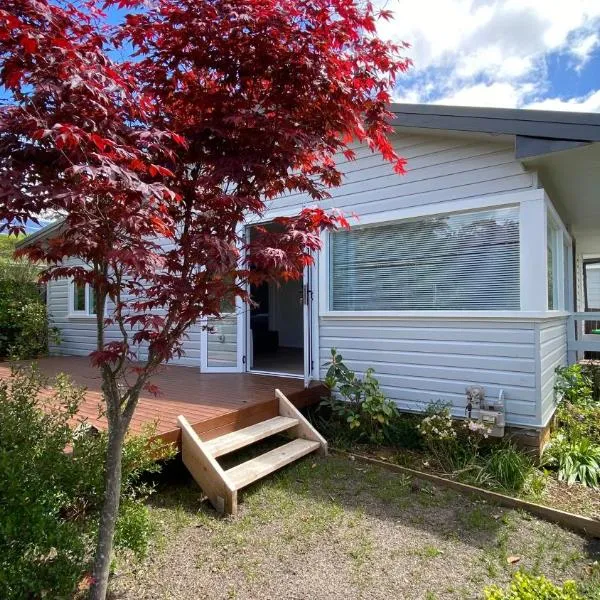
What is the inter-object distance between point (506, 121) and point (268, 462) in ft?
11.5

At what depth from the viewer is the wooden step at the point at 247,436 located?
11.1 feet

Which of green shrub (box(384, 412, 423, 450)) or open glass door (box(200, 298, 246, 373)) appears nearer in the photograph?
green shrub (box(384, 412, 423, 450))

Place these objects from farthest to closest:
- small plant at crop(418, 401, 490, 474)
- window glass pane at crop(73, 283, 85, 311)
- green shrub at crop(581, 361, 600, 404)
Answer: window glass pane at crop(73, 283, 85, 311) → green shrub at crop(581, 361, 600, 404) → small plant at crop(418, 401, 490, 474)

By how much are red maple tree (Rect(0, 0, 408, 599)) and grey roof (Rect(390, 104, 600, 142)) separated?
1.47 m

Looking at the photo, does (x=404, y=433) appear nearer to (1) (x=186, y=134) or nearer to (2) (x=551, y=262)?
(2) (x=551, y=262)

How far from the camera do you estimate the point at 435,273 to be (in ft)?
14.4

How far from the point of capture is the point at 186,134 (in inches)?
77.1

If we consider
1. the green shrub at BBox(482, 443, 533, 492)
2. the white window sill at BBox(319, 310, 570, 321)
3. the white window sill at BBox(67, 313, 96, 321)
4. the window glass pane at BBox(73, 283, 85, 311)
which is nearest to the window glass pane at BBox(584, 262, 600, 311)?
the white window sill at BBox(319, 310, 570, 321)

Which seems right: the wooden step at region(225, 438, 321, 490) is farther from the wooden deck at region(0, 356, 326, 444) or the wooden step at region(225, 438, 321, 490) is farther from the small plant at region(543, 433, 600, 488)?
the small plant at region(543, 433, 600, 488)

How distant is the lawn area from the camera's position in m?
2.22

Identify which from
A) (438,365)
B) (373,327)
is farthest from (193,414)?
(438,365)

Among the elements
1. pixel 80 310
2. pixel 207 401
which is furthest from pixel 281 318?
pixel 207 401

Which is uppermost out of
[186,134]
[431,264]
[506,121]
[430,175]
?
[506,121]

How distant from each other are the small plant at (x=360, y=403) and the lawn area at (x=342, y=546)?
2.67 ft
